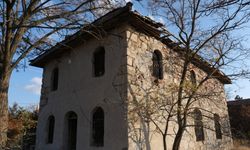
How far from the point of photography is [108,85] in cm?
826

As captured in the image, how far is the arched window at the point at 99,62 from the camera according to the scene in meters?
9.09

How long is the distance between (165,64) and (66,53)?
4.46m

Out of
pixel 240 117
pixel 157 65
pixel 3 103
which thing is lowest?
pixel 3 103

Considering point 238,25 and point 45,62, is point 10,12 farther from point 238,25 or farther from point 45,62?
point 238,25

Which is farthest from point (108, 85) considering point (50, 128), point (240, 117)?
point (240, 117)

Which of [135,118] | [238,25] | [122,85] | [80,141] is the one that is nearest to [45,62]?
[80,141]

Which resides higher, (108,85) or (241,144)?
(108,85)

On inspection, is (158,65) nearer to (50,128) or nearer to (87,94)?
(87,94)

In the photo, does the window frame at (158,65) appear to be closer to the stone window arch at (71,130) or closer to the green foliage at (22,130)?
the stone window arch at (71,130)

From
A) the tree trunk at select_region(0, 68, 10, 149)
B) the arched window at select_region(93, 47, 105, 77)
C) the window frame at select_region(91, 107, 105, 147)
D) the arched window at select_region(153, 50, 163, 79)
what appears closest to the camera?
the tree trunk at select_region(0, 68, 10, 149)

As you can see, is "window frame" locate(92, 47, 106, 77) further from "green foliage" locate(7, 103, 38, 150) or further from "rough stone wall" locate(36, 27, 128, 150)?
"green foliage" locate(7, 103, 38, 150)

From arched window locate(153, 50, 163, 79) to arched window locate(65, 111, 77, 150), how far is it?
359 centimetres

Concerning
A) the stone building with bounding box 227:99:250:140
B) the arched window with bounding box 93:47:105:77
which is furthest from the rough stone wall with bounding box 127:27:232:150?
the stone building with bounding box 227:99:250:140

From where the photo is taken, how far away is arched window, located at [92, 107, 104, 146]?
825 cm
